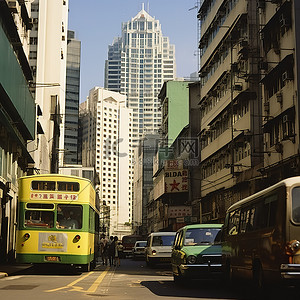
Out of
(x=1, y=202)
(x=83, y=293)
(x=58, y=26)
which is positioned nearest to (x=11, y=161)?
(x=1, y=202)

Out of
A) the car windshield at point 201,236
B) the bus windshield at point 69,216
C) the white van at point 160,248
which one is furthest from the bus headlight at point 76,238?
the white van at point 160,248

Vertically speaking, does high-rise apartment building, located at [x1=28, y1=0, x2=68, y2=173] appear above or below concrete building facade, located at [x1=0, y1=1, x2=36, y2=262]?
above

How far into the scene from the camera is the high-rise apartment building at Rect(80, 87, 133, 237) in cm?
15912

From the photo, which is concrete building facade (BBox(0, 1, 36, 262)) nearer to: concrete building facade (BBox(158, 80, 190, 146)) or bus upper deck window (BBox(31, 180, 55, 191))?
bus upper deck window (BBox(31, 180, 55, 191))

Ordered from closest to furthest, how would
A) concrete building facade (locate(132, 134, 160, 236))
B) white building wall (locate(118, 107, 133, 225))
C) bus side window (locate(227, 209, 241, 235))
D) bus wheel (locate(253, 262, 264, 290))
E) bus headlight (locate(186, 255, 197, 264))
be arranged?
bus wheel (locate(253, 262, 264, 290))
bus side window (locate(227, 209, 241, 235))
bus headlight (locate(186, 255, 197, 264))
concrete building facade (locate(132, 134, 160, 236))
white building wall (locate(118, 107, 133, 225))

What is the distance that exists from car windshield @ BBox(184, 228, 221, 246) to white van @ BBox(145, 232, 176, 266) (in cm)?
1277

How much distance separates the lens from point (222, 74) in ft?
171

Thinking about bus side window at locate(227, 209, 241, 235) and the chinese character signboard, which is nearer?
bus side window at locate(227, 209, 241, 235)

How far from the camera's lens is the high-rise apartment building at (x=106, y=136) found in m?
159

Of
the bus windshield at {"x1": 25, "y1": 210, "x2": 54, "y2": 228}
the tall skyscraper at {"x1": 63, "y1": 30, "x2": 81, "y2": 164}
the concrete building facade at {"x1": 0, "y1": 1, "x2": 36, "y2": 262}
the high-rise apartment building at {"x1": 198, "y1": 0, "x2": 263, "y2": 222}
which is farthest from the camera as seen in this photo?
the tall skyscraper at {"x1": 63, "y1": 30, "x2": 81, "y2": 164}

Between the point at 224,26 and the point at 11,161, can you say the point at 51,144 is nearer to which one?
the point at 224,26

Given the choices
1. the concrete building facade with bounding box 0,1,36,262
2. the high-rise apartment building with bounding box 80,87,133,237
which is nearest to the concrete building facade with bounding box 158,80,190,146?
the high-rise apartment building with bounding box 80,87,133,237

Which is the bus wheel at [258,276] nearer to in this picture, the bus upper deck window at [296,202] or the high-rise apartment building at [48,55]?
the bus upper deck window at [296,202]

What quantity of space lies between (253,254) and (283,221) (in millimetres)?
2025
